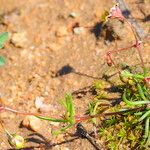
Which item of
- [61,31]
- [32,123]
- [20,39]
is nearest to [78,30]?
[61,31]

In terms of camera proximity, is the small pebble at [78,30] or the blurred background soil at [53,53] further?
the small pebble at [78,30]

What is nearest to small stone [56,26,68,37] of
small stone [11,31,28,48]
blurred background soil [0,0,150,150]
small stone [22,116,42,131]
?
blurred background soil [0,0,150,150]

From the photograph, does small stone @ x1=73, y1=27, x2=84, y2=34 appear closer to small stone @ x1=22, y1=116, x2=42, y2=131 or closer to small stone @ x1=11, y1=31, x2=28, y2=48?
small stone @ x1=11, y1=31, x2=28, y2=48

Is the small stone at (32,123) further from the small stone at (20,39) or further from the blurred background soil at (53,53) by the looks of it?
the small stone at (20,39)

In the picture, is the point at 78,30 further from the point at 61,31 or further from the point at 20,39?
the point at 20,39

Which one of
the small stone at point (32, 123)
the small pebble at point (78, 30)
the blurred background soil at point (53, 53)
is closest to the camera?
the small stone at point (32, 123)

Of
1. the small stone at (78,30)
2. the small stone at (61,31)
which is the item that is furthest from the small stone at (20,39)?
the small stone at (78,30)

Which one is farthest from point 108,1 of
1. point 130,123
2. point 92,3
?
point 130,123
